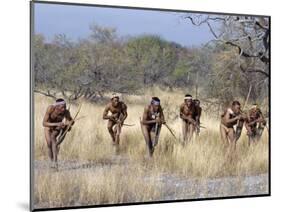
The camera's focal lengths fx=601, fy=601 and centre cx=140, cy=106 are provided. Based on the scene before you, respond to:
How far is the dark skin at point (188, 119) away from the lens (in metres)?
4.73

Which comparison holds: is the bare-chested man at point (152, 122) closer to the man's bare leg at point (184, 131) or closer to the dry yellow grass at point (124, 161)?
the dry yellow grass at point (124, 161)

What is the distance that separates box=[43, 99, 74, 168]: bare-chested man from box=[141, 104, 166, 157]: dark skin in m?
0.58

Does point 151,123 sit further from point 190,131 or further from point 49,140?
point 49,140

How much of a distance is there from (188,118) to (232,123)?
0.41 metres

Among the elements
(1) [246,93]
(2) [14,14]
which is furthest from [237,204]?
(2) [14,14]

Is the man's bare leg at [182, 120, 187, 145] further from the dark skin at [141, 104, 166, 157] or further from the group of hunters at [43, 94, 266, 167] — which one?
the dark skin at [141, 104, 166, 157]

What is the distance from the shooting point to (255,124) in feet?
16.4

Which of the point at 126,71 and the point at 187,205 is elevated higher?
the point at 126,71

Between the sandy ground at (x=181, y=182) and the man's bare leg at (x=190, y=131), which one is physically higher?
the man's bare leg at (x=190, y=131)

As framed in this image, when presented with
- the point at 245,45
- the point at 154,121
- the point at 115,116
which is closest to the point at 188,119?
the point at 154,121

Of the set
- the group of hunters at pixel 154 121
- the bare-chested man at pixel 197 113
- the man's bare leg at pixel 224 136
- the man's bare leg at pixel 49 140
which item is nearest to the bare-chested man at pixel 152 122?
the group of hunters at pixel 154 121

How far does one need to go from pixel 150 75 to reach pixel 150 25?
385 millimetres
